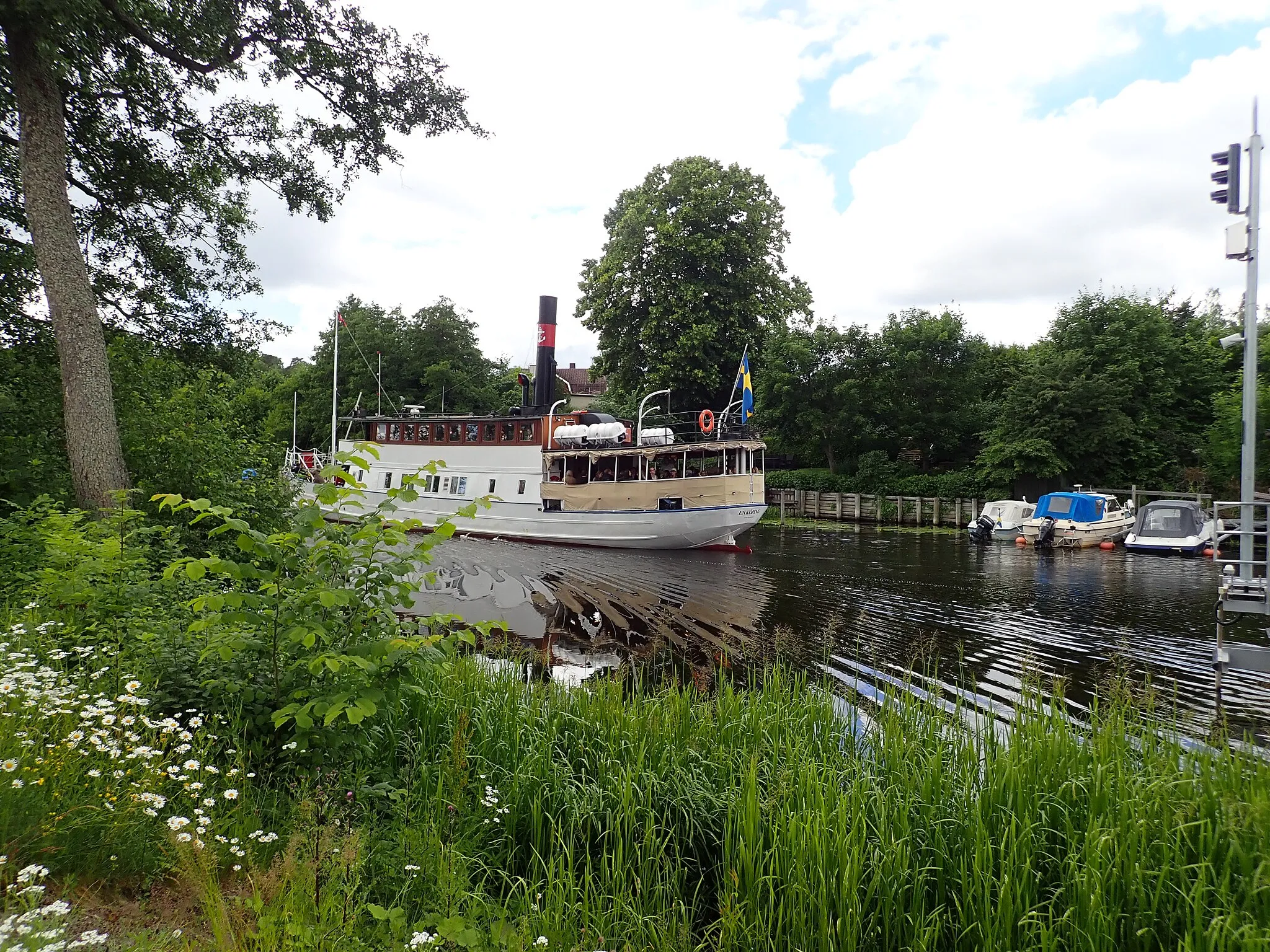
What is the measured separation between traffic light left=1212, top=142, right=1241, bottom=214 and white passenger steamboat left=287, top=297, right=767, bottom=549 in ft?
47.1

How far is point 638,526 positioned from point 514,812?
1851 centimetres

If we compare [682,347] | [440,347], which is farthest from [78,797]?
[440,347]

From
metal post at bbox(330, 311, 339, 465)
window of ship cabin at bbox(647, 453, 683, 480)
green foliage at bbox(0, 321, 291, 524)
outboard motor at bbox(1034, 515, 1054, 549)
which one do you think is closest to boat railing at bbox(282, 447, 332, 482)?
metal post at bbox(330, 311, 339, 465)

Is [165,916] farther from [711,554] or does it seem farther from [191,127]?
[711,554]

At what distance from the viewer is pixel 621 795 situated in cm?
374

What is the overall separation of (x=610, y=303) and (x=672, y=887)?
30979mm

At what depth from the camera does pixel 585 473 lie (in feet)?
78.0

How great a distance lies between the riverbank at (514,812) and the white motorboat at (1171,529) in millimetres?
22583

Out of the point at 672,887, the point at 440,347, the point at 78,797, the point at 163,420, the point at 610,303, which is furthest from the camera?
the point at 440,347

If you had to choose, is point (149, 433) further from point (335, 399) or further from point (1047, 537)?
point (1047, 537)

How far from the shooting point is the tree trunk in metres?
6.98

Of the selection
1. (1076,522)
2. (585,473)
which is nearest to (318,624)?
(585,473)

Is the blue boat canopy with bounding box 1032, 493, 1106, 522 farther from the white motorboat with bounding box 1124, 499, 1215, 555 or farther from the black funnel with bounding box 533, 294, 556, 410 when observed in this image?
the black funnel with bounding box 533, 294, 556, 410

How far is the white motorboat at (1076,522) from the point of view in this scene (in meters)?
23.7
